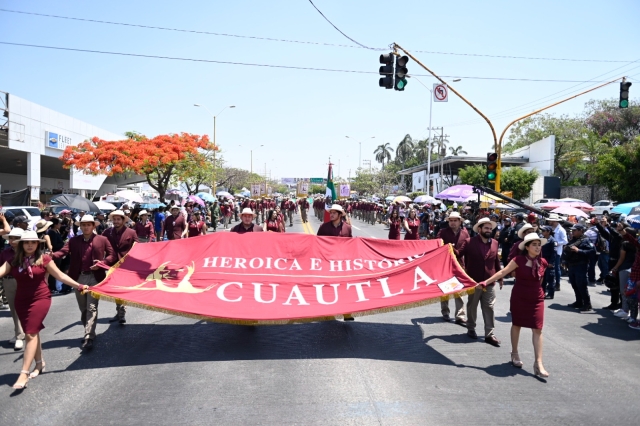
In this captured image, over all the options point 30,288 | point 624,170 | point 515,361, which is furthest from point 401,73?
point 624,170

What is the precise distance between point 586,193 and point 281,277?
131ft

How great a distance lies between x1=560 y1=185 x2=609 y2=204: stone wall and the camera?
128 feet

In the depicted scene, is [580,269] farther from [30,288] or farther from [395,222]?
[30,288]

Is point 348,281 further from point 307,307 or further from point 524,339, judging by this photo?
point 524,339

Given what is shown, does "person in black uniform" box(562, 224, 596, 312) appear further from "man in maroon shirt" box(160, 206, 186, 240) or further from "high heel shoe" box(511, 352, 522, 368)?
"man in maroon shirt" box(160, 206, 186, 240)

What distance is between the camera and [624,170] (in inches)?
1204

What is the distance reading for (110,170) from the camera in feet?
103

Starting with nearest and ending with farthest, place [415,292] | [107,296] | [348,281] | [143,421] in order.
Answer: [143,421] → [107,296] → [415,292] → [348,281]

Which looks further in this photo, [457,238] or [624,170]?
[624,170]

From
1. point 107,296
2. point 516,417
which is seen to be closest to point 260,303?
point 107,296

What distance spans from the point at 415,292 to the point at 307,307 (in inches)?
59.5

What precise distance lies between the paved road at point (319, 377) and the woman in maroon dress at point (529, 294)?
428 millimetres

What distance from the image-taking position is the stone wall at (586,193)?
Answer: 3905cm

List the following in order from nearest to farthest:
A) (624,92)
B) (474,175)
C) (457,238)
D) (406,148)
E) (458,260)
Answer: (458,260) < (457,238) < (624,92) < (474,175) < (406,148)
